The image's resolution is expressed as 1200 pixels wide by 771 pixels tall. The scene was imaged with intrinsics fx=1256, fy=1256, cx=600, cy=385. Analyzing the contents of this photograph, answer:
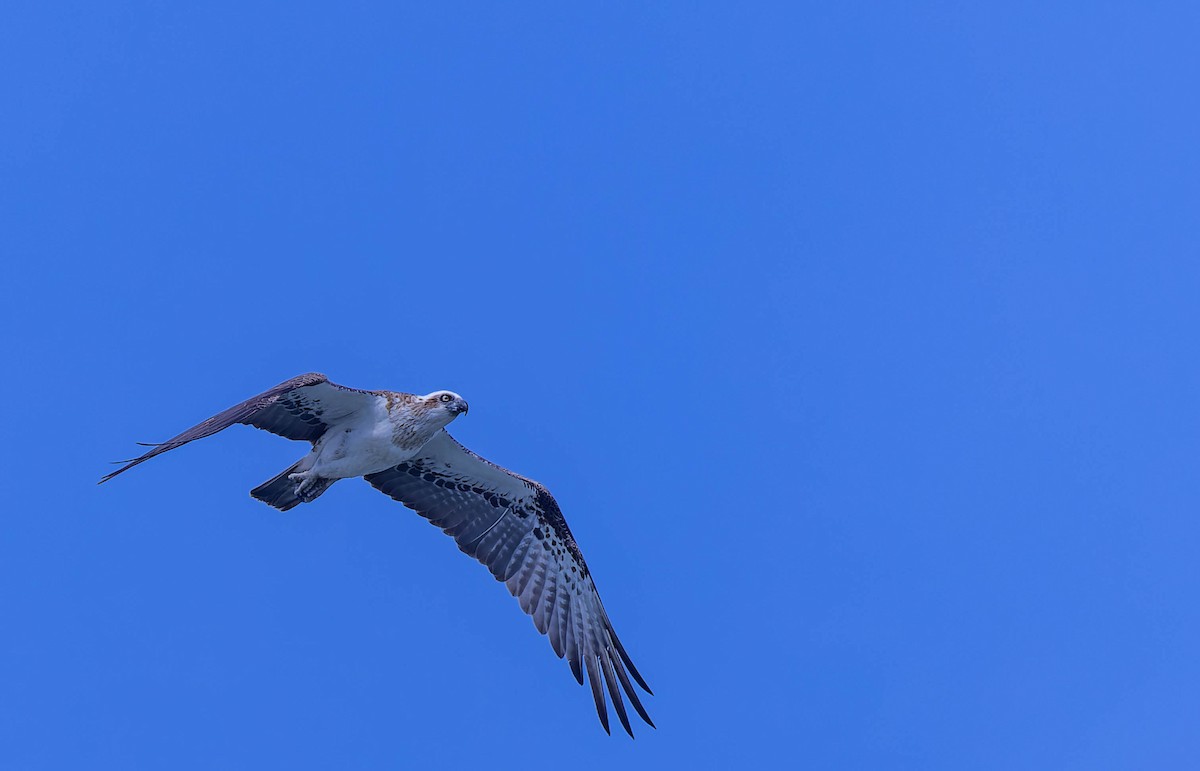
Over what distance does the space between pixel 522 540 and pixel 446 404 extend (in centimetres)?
280

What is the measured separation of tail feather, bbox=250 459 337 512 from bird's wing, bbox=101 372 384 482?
19.3 inches

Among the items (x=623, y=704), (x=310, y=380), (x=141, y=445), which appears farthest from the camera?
(x=623, y=704)

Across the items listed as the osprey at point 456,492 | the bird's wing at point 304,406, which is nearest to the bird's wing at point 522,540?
the osprey at point 456,492

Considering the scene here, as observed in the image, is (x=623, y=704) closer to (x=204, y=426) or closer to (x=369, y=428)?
(x=369, y=428)

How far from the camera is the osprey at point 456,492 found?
15.0 m

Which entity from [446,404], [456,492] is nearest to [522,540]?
[456,492]

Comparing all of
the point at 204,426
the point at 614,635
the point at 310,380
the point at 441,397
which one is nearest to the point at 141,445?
the point at 204,426

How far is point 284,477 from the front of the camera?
15.0 metres

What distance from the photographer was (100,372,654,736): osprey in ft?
49.2

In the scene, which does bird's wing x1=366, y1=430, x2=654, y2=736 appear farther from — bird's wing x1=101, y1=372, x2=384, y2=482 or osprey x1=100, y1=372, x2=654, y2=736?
bird's wing x1=101, y1=372, x2=384, y2=482

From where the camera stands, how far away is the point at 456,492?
16609 mm

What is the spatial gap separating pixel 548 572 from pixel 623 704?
203 cm

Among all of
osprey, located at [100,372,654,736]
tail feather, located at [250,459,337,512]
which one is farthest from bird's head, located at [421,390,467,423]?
tail feather, located at [250,459,337,512]

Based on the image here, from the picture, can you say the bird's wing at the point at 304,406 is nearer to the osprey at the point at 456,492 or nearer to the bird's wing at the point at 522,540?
the osprey at the point at 456,492
